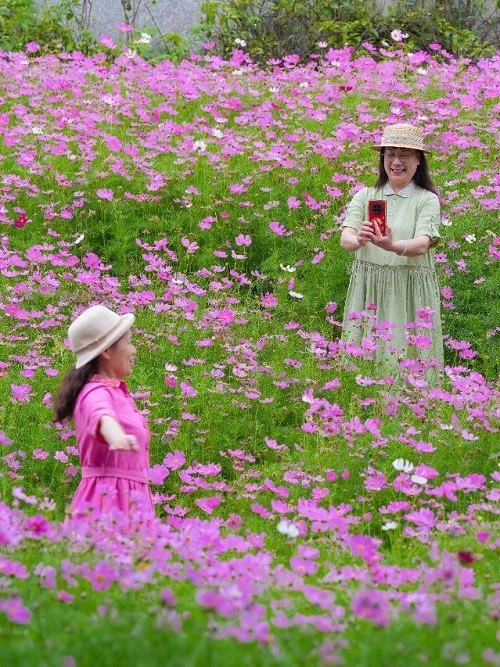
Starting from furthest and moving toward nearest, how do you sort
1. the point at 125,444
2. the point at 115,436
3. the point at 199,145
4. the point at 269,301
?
the point at 199,145, the point at 269,301, the point at 115,436, the point at 125,444

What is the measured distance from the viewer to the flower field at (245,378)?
9.59 ft

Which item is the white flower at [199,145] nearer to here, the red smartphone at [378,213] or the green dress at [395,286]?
the green dress at [395,286]

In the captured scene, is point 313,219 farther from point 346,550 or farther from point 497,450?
point 346,550

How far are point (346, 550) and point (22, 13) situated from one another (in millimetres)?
10198

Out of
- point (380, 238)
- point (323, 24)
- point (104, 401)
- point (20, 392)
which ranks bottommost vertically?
point (104, 401)

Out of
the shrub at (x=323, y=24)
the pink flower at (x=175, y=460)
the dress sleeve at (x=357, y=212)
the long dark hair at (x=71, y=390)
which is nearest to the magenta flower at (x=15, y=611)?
the long dark hair at (x=71, y=390)

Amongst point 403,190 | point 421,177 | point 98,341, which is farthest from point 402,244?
point 98,341

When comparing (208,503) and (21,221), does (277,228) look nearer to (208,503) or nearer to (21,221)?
(21,221)

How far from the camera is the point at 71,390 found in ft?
13.9

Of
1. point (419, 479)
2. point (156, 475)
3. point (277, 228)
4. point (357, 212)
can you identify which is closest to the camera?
point (156, 475)

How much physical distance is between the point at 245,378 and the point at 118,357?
1929 millimetres

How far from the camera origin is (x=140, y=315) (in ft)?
Result: 22.2

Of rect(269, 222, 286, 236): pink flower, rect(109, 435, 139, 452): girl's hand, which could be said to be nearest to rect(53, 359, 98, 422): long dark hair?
rect(109, 435, 139, 452): girl's hand

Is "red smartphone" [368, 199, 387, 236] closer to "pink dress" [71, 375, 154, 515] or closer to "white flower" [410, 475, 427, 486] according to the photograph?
"white flower" [410, 475, 427, 486]
